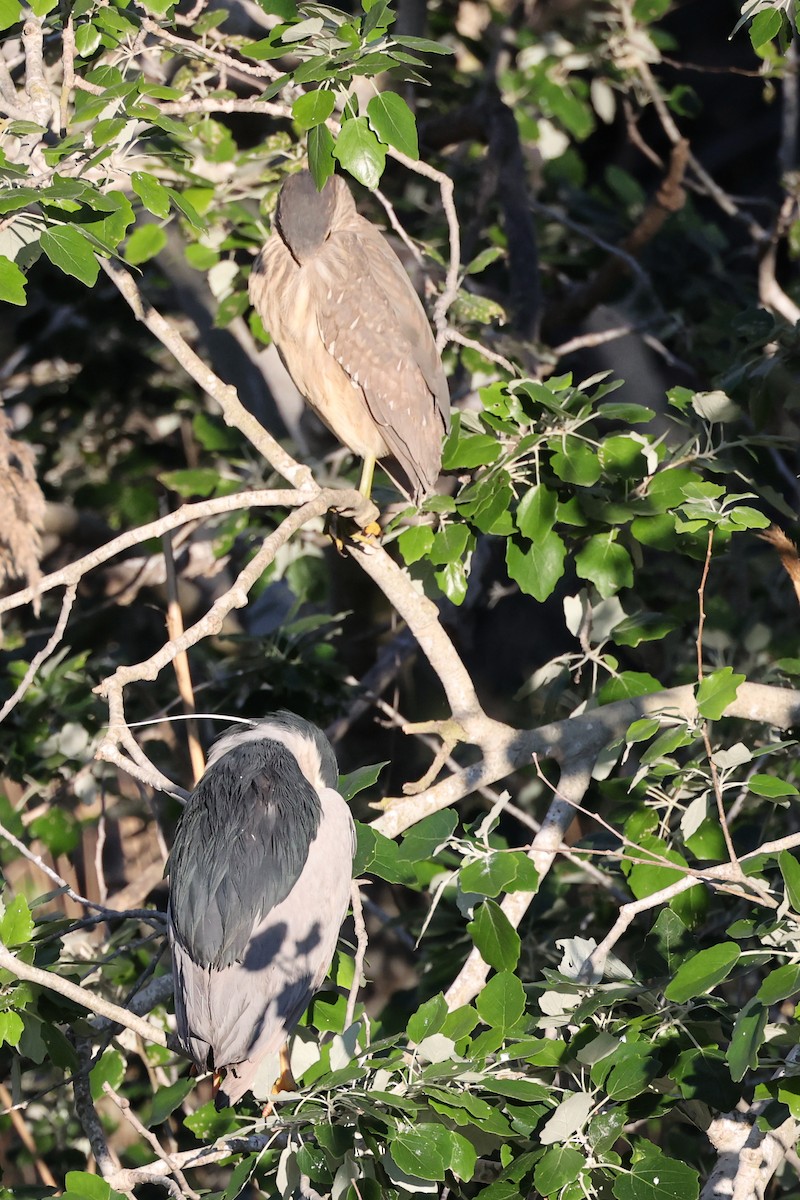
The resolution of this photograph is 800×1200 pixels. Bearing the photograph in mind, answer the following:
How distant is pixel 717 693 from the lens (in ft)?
6.46

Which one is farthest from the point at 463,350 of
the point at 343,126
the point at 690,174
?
the point at 690,174

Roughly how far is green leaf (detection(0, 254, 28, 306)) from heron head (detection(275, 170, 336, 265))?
1.09 meters

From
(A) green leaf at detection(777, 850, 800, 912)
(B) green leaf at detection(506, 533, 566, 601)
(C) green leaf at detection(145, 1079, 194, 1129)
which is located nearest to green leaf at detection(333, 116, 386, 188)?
(B) green leaf at detection(506, 533, 566, 601)

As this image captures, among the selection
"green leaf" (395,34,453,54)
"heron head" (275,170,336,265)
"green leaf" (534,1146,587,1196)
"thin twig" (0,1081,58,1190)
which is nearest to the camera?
"green leaf" (534,1146,587,1196)

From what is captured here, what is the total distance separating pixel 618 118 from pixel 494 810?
5169 millimetres

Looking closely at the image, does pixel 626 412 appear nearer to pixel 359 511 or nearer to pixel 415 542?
pixel 415 542

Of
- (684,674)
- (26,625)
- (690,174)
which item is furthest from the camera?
(690,174)

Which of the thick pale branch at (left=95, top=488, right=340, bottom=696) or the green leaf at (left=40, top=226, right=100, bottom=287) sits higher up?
the green leaf at (left=40, top=226, right=100, bottom=287)

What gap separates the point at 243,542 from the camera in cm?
368

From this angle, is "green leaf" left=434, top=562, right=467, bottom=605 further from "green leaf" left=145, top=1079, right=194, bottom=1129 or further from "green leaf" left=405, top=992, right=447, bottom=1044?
"green leaf" left=145, top=1079, right=194, bottom=1129

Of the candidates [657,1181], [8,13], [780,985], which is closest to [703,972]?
[780,985]

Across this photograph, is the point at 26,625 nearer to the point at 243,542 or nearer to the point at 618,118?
the point at 243,542

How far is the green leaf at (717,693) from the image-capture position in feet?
6.35

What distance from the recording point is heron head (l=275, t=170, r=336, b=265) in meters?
2.76
